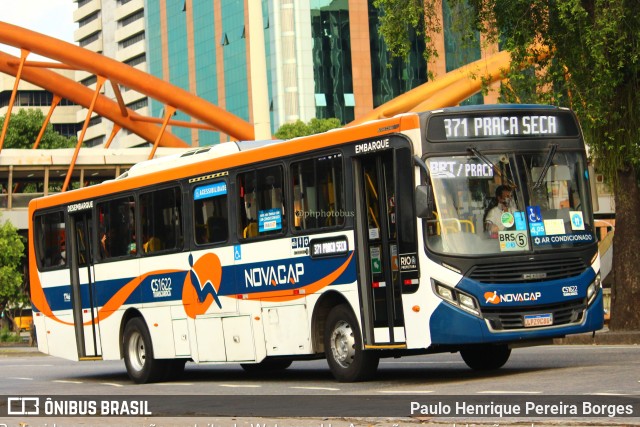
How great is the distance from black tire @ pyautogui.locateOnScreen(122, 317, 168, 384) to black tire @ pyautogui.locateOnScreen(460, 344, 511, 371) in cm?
530

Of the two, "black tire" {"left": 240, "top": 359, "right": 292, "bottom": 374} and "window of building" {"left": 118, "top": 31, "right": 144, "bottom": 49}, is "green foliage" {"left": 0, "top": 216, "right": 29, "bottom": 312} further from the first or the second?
"window of building" {"left": 118, "top": 31, "right": 144, "bottom": 49}

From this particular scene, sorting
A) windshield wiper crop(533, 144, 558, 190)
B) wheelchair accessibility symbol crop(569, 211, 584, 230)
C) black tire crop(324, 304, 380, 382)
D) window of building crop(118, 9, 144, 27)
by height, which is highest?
window of building crop(118, 9, 144, 27)

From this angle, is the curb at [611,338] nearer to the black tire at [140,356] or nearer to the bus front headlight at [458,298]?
the black tire at [140,356]

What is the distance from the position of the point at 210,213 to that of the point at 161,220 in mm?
1430

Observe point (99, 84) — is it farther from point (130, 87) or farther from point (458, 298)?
point (458, 298)

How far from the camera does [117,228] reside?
70.0ft

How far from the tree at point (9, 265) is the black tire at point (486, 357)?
43.9m

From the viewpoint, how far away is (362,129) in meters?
16.2

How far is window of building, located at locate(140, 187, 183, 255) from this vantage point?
65.0ft

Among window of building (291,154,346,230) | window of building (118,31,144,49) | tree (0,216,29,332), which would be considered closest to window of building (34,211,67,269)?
window of building (291,154,346,230)

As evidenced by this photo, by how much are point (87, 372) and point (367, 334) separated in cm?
→ 1101

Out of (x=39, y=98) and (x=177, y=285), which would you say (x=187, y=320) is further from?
(x=39, y=98)

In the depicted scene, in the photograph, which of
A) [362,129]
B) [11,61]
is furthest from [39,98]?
[362,129]

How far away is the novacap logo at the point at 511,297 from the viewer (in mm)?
15055
